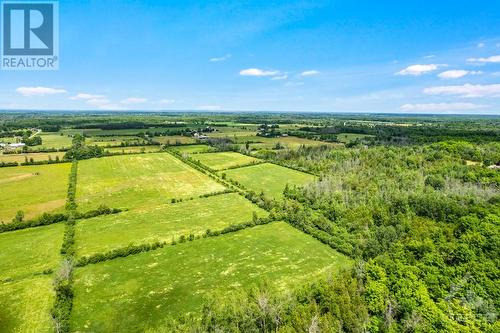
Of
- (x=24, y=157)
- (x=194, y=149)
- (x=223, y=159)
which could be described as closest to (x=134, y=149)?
(x=194, y=149)

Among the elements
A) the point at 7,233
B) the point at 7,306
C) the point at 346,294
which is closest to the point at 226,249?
the point at 346,294

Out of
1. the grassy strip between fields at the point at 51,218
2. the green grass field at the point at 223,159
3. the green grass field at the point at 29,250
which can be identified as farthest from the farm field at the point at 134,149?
the green grass field at the point at 29,250

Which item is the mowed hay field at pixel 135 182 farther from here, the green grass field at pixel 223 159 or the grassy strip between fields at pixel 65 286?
the grassy strip between fields at pixel 65 286

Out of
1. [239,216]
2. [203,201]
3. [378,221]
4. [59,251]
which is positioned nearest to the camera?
[59,251]

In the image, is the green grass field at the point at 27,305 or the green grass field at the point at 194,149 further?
the green grass field at the point at 194,149

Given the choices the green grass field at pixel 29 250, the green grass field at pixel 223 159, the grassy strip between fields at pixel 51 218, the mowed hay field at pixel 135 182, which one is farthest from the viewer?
the green grass field at pixel 223 159

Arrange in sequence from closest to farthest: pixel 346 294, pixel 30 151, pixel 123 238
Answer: pixel 346 294 < pixel 123 238 < pixel 30 151

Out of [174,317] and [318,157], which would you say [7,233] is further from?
[318,157]
